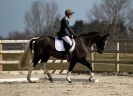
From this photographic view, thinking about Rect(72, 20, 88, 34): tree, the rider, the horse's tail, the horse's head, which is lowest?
the horse's tail

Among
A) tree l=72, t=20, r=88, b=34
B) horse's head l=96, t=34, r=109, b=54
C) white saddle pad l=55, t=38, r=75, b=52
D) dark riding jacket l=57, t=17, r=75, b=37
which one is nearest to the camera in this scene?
dark riding jacket l=57, t=17, r=75, b=37

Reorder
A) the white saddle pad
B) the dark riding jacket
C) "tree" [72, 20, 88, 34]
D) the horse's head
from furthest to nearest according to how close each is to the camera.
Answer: "tree" [72, 20, 88, 34], the horse's head, the white saddle pad, the dark riding jacket

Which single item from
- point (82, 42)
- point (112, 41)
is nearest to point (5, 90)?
point (82, 42)

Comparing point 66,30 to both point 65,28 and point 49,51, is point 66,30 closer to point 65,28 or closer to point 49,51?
point 65,28

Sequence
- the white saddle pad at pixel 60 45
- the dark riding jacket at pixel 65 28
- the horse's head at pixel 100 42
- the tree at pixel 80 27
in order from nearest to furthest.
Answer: the dark riding jacket at pixel 65 28 → the white saddle pad at pixel 60 45 → the horse's head at pixel 100 42 → the tree at pixel 80 27

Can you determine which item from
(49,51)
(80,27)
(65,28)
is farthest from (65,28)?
(80,27)

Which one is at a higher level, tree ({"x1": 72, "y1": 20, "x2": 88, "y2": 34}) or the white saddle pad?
tree ({"x1": 72, "y1": 20, "x2": 88, "y2": 34})

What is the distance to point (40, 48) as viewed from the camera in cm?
1406

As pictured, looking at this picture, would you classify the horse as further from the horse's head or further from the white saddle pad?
the horse's head

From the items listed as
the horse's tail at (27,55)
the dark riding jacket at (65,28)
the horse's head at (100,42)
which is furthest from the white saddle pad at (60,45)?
the horse's head at (100,42)

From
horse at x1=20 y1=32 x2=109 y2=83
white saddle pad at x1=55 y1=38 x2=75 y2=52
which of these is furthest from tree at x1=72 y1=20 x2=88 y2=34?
white saddle pad at x1=55 y1=38 x2=75 y2=52

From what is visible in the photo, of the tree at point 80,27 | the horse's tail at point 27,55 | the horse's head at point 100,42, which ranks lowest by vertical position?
the horse's tail at point 27,55

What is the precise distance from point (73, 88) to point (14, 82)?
2.89 m

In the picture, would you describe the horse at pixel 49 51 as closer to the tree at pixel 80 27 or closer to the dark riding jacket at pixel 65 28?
the dark riding jacket at pixel 65 28
